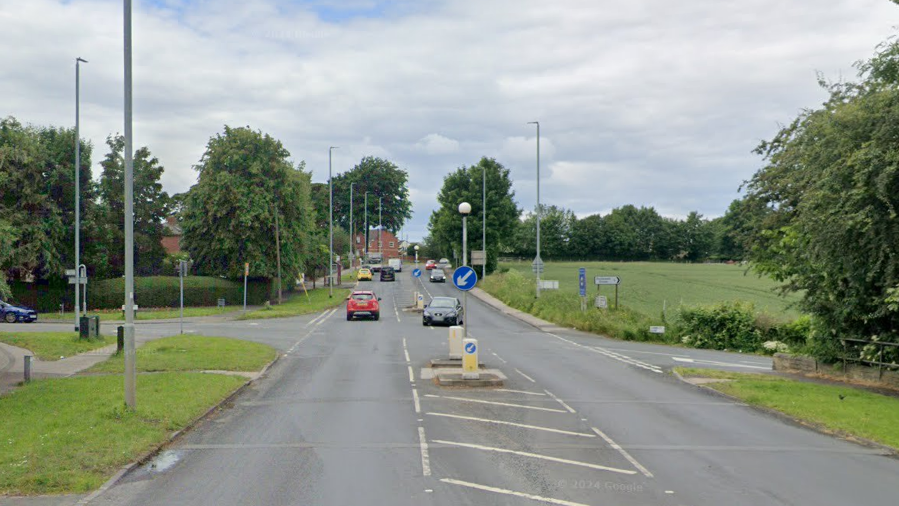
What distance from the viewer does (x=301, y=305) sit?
173ft

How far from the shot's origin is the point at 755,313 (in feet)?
106

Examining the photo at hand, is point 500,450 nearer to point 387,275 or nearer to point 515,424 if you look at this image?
point 515,424

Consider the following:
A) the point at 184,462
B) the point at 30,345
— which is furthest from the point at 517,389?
the point at 30,345

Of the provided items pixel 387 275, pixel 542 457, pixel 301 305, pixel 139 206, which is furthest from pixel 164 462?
pixel 387 275

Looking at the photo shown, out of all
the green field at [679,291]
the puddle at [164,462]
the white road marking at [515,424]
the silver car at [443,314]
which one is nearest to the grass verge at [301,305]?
the silver car at [443,314]

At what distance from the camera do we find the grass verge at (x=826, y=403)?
1304cm

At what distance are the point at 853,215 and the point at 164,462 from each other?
50.6ft

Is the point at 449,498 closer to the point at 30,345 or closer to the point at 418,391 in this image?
the point at 418,391

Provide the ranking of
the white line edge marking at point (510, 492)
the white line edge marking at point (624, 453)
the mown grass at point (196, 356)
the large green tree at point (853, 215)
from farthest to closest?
1. the mown grass at point (196, 356)
2. the large green tree at point (853, 215)
3. the white line edge marking at point (624, 453)
4. the white line edge marking at point (510, 492)

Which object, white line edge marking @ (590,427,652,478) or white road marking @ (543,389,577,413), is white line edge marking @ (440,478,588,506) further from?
white road marking @ (543,389,577,413)

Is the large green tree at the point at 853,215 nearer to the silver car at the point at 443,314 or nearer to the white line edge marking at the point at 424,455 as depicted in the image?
the white line edge marking at the point at 424,455

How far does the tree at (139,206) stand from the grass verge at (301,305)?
12.5 meters

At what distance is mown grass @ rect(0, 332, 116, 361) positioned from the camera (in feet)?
76.9

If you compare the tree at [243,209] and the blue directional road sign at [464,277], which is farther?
the tree at [243,209]
